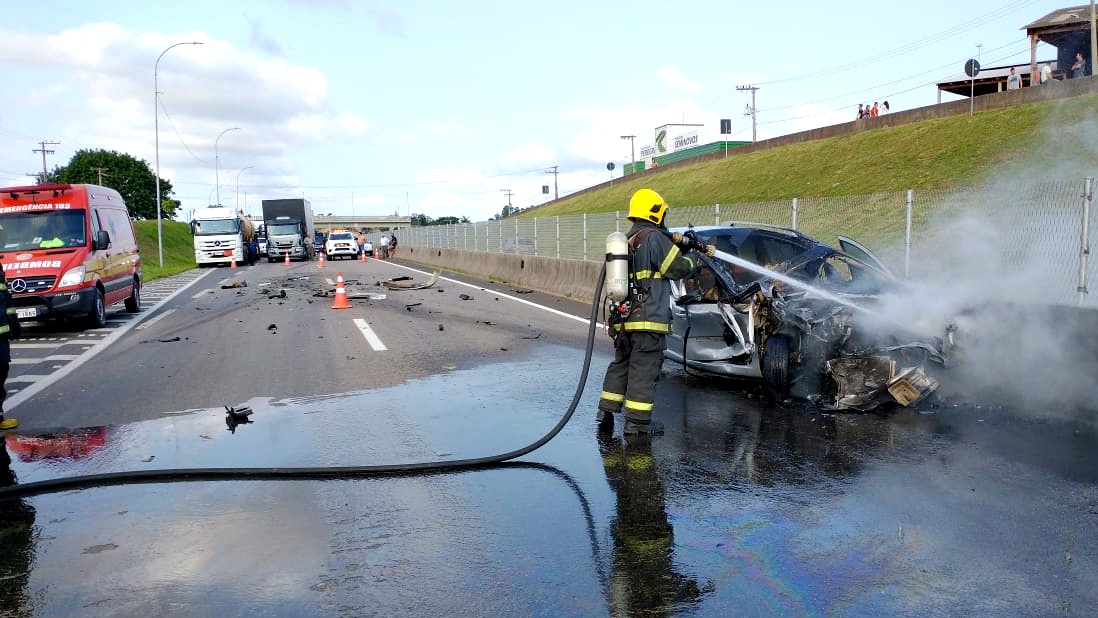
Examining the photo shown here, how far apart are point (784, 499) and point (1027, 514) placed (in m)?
1.25

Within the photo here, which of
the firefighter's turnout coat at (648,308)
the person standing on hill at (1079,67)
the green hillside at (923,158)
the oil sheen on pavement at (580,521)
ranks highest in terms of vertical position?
the person standing on hill at (1079,67)

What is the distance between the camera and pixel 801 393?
7.57 metres

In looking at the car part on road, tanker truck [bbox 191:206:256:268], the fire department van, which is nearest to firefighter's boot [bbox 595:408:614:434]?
the car part on road

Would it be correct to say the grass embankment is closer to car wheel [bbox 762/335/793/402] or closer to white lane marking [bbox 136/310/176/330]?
white lane marking [bbox 136/310/176/330]

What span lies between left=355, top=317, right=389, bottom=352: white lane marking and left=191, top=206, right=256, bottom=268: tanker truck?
2936 centimetres

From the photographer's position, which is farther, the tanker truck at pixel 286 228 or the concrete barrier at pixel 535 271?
the tanker truck at pixel 286 228

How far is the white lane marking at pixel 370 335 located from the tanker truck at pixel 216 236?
96.3ft

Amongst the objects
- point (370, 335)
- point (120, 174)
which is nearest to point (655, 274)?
point (370, 335)

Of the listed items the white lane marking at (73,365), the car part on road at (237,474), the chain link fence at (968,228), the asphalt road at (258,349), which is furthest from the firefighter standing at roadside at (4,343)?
the chain link fence at (968,228)

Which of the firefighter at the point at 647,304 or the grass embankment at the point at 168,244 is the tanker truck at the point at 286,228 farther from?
the firefighter at the point at 647,304

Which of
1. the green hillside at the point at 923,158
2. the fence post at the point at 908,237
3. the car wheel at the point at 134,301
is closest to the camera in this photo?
the fence post at the point at 908,237

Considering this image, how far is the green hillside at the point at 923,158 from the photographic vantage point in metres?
30.6

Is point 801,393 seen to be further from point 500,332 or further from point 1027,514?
point 500,332

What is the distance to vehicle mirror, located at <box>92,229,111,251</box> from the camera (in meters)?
14.6
